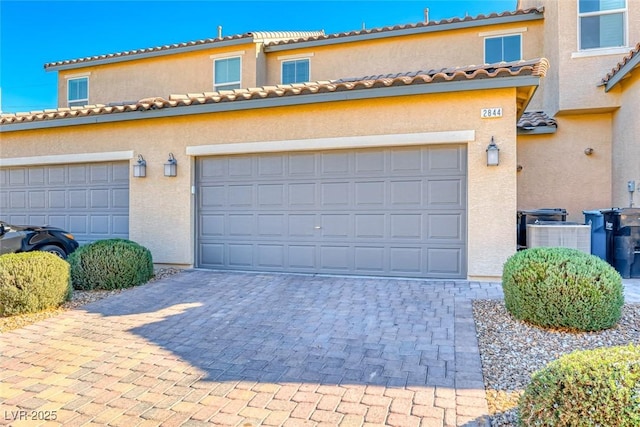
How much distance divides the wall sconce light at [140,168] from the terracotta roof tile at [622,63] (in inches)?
430

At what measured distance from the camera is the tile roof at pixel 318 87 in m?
7.30

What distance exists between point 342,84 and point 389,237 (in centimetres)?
320

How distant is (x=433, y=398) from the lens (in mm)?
3533

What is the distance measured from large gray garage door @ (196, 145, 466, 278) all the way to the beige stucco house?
27 millimetres

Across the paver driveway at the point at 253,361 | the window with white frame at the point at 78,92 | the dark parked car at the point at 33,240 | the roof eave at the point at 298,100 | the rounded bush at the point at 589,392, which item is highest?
the window with white frame at the point at 78,92

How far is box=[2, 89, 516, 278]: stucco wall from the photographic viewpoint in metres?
7.50

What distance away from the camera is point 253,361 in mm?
4375

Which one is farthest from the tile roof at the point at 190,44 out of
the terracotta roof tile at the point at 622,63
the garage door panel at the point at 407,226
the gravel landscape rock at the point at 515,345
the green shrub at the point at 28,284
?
the gravel landscape rock at the point at 515,345

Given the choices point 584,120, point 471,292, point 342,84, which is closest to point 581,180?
point 584,120

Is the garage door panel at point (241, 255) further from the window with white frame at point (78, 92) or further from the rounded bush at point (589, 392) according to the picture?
the window with white frame at point (78, 92)

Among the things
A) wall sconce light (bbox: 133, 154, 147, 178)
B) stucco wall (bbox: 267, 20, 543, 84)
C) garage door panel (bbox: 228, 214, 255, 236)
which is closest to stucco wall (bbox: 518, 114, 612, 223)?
stucco wall (bbox: 267, 20, 543, 84)

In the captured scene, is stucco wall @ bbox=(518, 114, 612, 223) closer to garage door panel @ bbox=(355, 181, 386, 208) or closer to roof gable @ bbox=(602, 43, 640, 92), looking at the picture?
roof gable @ bbox=(602, 43, 640, 92)

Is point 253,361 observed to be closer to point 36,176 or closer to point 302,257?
point 302,257

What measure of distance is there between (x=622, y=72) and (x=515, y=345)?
8013 millimetres
